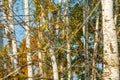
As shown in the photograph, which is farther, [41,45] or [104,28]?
[41,45]

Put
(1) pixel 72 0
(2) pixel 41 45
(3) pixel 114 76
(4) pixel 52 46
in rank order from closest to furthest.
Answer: (3) pixel 114 76 → (4) pixel 52 46 → (2) pixel 41 45 → (1) pixel 72 0

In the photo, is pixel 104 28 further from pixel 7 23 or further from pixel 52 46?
pixel 7 23

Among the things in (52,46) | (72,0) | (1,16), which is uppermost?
(72,0)

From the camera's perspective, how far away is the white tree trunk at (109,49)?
5.09 metres

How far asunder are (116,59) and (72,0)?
12.8m

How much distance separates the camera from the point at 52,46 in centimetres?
573

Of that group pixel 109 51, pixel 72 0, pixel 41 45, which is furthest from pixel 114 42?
pixel 72 0

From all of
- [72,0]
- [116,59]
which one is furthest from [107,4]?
[72,0]

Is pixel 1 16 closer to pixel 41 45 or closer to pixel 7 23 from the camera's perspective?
pixel 7 23

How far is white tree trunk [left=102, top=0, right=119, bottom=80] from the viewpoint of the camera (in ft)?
16.7

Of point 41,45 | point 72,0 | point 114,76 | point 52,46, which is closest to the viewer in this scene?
point 114,76

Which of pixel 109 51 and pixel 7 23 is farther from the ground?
pixel 7 23

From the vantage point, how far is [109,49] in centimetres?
515

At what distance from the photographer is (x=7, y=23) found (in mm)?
6051
